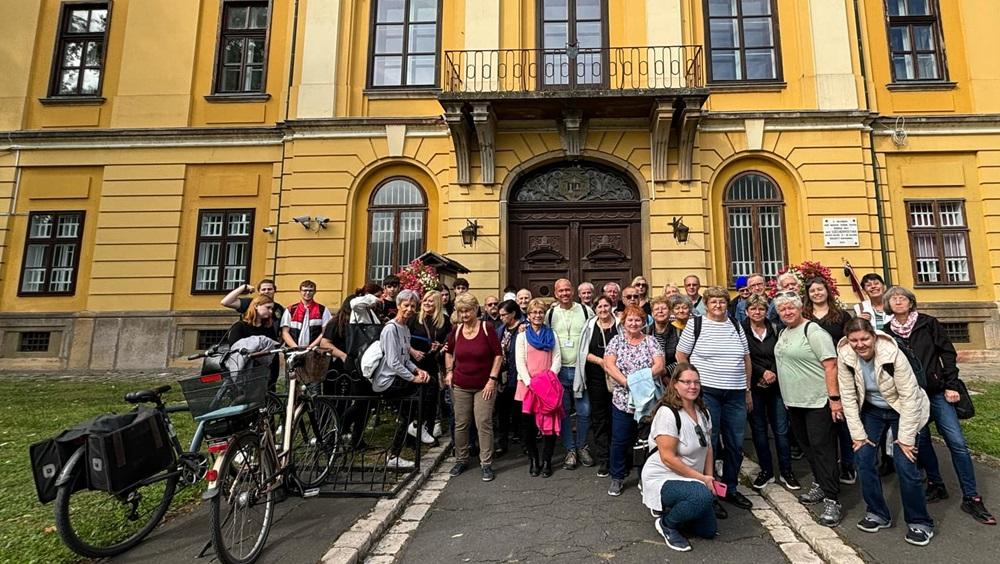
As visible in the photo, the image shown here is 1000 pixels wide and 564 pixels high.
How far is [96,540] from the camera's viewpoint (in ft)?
11.4

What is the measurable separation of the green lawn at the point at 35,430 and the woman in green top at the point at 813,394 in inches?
202

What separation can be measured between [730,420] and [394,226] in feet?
30.5

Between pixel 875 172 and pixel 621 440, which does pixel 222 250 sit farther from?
pixel 875 172

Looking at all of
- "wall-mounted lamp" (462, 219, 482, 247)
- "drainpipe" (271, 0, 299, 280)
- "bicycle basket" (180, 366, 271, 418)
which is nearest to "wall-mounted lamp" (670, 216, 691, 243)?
"wall-mounted lamp" (462, 219, 482, 247)

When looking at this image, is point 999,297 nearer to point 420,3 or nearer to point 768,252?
point 768,252

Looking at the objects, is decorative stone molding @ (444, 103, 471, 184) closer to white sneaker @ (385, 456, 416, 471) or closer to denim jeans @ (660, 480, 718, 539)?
white sneaker @ (385, 456, 416, 471)

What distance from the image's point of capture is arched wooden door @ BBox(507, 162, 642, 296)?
1179 cm

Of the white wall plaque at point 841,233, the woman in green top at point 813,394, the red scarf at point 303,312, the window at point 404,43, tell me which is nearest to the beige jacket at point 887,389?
the woman in green top at point 813,394

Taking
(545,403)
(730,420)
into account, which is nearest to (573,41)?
(545,403)

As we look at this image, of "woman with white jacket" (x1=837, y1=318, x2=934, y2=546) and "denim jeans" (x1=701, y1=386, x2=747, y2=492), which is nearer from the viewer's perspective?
"woman with white jacket" (x1=837, y1=318, x2=934, y2=546)

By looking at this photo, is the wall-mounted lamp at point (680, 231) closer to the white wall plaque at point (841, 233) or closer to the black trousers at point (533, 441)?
the white wall plaque at point (841, 233)

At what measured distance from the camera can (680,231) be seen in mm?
11203

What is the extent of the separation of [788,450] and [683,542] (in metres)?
1.66

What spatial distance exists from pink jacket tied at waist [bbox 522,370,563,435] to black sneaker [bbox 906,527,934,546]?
268 cm
